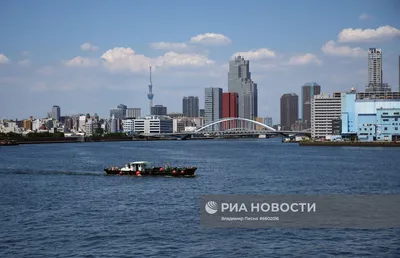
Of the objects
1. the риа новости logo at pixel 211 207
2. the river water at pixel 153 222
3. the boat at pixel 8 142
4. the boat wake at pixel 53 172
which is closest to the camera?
the river water at pixel 153 222

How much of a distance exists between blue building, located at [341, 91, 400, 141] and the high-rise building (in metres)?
18.8

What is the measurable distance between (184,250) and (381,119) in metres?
97.0

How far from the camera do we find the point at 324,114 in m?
139

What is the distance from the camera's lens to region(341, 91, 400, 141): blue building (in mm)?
107062

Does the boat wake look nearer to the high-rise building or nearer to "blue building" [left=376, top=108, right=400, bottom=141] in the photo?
"blue building" [left=376, top=108, right=400, bottom=141]

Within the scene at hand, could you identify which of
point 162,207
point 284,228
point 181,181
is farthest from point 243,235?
point 181,181

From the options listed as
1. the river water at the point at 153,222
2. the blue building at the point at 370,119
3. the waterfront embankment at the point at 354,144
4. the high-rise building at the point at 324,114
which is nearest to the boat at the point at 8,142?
the waterfront embankment at the point at 354,144

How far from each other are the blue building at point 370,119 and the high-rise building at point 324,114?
18771 mm

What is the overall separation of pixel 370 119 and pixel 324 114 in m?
28.3

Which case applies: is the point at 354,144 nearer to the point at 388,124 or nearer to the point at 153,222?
the point at 388,124

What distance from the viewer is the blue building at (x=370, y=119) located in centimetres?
10706

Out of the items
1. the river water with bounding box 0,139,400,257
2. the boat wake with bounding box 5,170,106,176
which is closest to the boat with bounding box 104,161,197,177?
the boat wake with bounding box 5,170,106,176

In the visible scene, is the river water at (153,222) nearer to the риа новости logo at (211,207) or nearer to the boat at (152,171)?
the риа новости logo at (211,207)

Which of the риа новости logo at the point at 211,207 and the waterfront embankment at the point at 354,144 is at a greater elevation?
the waterfront embankment at the point at 354,144
